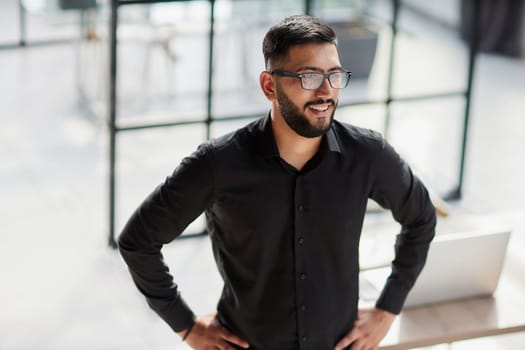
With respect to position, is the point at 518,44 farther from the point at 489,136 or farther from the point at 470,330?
the point at 470,330

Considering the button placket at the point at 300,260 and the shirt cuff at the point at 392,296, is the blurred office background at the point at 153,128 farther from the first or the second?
the button placket at the point at 300,260

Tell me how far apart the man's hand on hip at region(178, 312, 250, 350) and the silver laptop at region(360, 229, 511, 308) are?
2.66ft

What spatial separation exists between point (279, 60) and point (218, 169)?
0.32 metres

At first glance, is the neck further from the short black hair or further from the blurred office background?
the blurred office background

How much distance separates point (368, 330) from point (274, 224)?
0.50 m

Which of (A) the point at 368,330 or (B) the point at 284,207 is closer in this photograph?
Answer: (B) the point at 284,207

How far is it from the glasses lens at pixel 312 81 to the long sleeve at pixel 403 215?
1.09ft

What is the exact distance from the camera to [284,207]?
2906mm

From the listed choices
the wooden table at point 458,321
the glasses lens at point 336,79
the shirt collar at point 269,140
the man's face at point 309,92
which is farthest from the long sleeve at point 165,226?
the wooden table at point 458,321

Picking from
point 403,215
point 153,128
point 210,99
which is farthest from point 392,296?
point 153,128

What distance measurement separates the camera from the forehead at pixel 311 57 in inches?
108

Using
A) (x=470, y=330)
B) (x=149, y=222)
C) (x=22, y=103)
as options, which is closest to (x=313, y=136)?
(x=149, y=222)

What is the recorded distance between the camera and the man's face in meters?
2.75

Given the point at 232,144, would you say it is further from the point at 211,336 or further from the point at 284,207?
the point at 211,336
